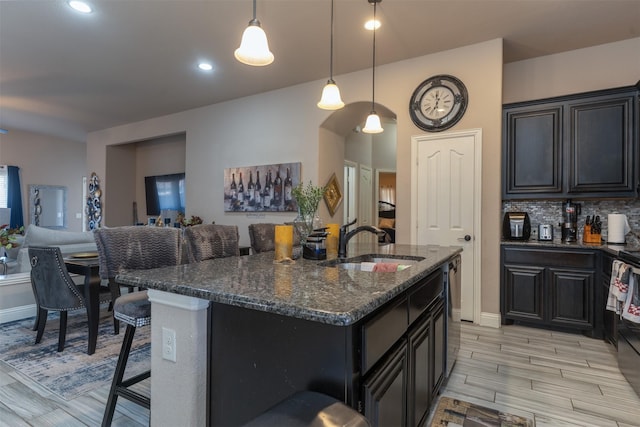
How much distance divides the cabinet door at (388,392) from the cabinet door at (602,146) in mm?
3272

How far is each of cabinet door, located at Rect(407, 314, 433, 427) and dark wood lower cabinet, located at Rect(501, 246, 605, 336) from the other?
7.49 ft

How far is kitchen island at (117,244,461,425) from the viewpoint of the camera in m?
1.04

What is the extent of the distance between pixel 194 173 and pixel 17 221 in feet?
17.7

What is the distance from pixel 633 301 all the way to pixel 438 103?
2.61m

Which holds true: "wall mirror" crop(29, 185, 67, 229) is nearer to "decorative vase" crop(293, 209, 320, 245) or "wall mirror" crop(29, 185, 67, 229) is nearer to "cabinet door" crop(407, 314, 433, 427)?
"decorative vase" crop(293, 209, 320, 245)

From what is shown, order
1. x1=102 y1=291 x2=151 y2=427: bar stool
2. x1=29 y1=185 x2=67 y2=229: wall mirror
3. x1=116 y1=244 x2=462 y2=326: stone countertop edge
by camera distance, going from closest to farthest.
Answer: x1=116 y1=244 x2=462 y2=326: stone countertop edge < x1=102 y1=291 x2=151 y2=427: bar stool < x1=29 y1=185 x2=67 y2=229: wall mirror

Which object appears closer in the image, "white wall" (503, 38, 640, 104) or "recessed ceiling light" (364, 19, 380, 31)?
"recessed ceiling light" (364, 19, 380, 31)

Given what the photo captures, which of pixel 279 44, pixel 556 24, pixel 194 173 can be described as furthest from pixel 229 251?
pixel 194 173

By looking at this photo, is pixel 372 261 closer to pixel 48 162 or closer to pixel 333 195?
pixel 333 195

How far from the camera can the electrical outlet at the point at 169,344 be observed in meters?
1.34

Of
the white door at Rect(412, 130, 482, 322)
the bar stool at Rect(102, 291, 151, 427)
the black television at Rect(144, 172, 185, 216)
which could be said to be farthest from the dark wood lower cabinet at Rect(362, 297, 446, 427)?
the black television at Rect(144, 172, 185, 216)

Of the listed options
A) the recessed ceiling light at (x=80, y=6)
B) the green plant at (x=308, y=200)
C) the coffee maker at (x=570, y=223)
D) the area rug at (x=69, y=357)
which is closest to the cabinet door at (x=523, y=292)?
the coffee maker at (x=570, y=223)

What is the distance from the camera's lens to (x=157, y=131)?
6.89 meters

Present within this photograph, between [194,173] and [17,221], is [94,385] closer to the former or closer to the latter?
[194,173]
